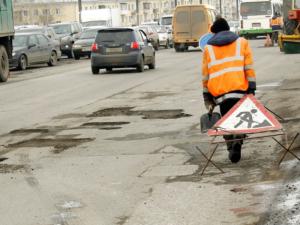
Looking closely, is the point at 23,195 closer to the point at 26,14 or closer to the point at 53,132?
the point at 53,132

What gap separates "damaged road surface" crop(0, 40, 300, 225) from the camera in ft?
21.6

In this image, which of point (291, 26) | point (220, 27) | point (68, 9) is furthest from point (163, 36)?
point (68, 9)

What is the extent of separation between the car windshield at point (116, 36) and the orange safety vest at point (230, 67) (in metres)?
17.6

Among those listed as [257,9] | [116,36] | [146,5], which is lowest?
[146,5]

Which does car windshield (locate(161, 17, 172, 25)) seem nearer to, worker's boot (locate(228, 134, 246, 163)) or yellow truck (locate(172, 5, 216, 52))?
yellow truck (locate(172, 5, 216, 52))

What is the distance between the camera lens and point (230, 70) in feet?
28.1

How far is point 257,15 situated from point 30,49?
24.8 metres

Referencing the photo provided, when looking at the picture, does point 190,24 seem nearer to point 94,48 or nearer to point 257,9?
point 257,9

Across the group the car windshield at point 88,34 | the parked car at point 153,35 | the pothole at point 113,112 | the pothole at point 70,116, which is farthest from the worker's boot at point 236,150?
the parked car at point 153,35

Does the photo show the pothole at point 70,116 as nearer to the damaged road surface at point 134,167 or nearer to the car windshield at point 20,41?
the damaged road surface at point 134,167

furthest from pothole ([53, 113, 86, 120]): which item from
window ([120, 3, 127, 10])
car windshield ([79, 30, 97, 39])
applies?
window ([120, 3, 127, 10])

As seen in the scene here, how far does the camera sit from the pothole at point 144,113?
44.6ft

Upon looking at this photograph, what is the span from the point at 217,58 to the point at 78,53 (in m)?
31.0

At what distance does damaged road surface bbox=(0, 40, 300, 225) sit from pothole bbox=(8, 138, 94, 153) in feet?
0.05
